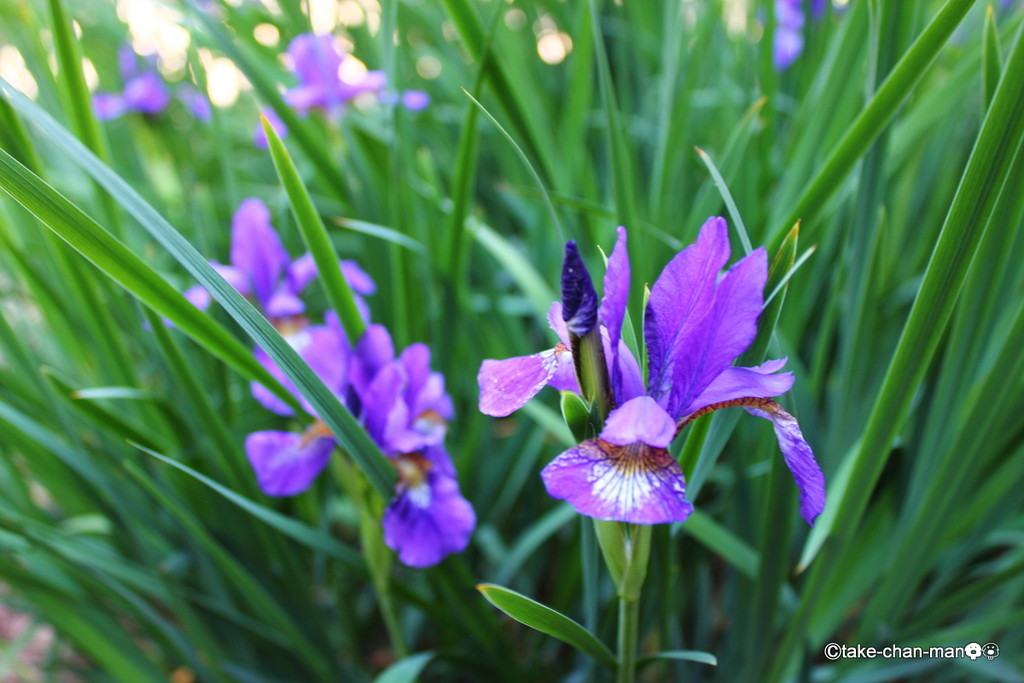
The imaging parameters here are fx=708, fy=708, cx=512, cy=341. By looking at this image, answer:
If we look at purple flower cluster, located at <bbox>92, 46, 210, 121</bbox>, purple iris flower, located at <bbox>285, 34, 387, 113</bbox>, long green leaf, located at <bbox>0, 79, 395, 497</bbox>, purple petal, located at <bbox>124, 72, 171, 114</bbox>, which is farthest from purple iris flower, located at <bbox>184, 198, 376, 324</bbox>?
purple petal, located at <bbox>124, 72, 171, 114</bbox>

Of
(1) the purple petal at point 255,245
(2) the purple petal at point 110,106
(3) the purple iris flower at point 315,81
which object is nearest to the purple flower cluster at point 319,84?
(3) the purple iris flower at point 315,81

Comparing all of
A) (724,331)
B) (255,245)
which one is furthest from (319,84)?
(724,331)

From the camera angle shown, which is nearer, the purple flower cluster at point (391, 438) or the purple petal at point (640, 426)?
the purple petal at point (640, 426)

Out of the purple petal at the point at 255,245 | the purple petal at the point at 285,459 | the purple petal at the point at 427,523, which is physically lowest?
the purple petal at the point at 427,523

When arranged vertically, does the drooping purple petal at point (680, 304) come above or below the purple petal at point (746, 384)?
above

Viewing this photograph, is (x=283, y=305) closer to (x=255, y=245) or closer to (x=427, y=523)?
(x=255, y=245)

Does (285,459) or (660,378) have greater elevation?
(660,378)

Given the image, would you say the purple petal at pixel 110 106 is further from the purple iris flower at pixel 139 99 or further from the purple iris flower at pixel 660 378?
the purple iris flower at pixel 660 378
